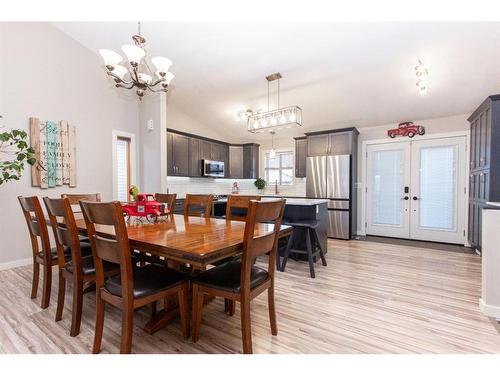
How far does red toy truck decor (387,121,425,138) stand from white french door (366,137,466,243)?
0.17m

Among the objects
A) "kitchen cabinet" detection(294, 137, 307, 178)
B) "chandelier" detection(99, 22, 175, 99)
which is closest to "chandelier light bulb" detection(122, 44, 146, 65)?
"chandelier" detection(99, 22, 175, 99)

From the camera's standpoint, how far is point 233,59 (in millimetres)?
3707

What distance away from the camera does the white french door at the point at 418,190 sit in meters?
4.54

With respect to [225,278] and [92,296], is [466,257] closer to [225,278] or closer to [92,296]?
[225,278]

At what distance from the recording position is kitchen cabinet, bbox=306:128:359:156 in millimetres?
5019

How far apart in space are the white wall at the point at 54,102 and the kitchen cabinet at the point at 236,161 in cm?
260

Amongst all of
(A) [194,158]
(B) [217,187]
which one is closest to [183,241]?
(A) [194,158]

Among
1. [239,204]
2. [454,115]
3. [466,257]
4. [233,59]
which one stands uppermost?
[233,59]

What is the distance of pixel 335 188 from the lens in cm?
504

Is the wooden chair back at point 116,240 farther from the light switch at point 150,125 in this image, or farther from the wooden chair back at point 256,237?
the light switch at point 150,125

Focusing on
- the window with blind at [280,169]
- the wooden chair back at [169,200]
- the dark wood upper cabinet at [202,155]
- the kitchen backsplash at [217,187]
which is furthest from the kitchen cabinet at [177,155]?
the window with blind at [280,169]

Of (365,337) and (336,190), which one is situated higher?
(336,190)
